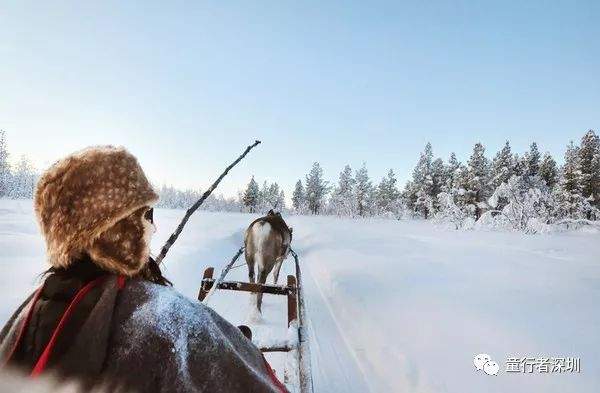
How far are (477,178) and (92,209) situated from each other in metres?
48.9

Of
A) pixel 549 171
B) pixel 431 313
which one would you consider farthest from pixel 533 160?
pixel 431 313

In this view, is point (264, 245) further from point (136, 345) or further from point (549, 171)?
point (549, 171)

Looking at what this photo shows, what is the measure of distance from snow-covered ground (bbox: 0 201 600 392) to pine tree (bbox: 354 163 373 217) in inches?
2189

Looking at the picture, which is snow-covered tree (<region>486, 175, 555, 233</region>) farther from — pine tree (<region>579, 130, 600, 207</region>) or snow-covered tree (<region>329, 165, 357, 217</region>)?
snow-covered tree (<region>329, 165, 357, 217</region>)

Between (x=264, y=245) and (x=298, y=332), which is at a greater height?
(x=264, y=245)

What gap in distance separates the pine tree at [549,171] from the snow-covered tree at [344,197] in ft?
91.7

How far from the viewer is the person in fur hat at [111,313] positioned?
1111mm

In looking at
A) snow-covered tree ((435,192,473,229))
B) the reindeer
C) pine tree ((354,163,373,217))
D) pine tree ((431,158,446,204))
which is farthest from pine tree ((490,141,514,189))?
the reindeer

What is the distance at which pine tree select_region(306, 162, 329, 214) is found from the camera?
2776 inches

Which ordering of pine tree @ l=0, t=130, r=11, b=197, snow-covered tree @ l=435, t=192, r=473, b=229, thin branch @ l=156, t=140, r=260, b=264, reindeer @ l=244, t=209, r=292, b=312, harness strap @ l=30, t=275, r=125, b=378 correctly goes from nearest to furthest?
harness strap @ l=30, t=275, r=125, b=378 < thin branch @ l=156, t=140, r=260, b=264 < reindeer @ l=244, t=209, r=292, b=312 < snow-covered tree @ l=435, t=192, r=473, b=229 < pine tree @ l=0, t=130, r=11, b=197

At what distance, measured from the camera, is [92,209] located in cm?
128

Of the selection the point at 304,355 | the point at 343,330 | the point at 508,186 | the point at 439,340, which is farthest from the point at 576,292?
the point at 508,186

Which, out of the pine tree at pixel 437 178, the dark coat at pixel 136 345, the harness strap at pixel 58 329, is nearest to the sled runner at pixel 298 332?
the dark coat at pixel 136 345

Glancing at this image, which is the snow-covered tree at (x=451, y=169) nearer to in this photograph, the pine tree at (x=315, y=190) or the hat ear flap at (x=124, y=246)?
the pine tree at (x=315, y=190)
